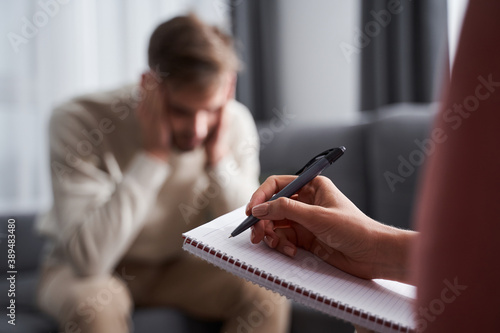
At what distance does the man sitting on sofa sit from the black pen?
22cm

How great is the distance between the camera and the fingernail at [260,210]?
0.26 metres

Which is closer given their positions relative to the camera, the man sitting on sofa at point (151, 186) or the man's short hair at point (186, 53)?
the man sitting on sofa at point (151, 186)

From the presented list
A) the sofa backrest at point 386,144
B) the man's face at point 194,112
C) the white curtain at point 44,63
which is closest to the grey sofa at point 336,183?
the sofa backrest at point 386,144

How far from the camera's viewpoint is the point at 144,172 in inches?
29.4

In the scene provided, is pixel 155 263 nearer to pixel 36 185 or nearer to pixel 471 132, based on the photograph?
pixel 471 132

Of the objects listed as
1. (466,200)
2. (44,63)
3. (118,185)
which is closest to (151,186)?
(118,185)

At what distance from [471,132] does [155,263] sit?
1.88 ft

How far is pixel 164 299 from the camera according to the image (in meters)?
0.56

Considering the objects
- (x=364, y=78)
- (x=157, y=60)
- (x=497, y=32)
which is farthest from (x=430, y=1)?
(x=497, y=32)

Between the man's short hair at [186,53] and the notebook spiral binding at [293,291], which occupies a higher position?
the man's short hair at [186,53]

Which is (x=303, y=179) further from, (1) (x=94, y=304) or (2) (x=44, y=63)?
(2) (x=44, y=63)

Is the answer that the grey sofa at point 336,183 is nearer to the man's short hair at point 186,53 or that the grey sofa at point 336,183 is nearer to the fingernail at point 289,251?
the fingernail at point 289,251

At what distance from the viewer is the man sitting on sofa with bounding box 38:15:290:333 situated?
54 cm

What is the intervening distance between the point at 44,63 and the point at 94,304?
3.37ft
